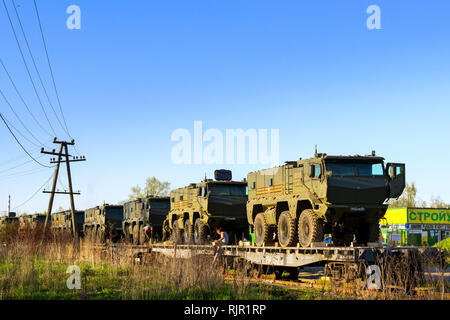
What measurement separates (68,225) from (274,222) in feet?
106

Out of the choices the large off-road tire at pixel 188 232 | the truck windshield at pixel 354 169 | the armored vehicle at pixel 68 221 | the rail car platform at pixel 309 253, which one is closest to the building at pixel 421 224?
the large off-road tire at pixel 188 232

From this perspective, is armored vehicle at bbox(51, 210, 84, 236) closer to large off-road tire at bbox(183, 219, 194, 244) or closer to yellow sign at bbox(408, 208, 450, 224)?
large off-road tire at bbox(183, 219, 194, 244)

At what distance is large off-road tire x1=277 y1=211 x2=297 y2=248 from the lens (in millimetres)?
16844

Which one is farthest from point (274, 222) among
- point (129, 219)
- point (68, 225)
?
point (68, 225)

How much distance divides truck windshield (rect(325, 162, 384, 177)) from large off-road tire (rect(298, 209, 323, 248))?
1.40 m

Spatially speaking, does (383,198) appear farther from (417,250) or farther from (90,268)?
(90,268)

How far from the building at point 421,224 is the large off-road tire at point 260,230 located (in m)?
27.9

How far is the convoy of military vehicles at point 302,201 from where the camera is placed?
606 inches

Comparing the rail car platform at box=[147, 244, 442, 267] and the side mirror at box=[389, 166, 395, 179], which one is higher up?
the side mirror at box=[389, 166, 395, 179]

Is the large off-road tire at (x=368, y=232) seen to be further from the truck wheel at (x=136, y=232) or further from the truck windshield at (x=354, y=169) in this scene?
the truck wheel at (x=136, y=232)

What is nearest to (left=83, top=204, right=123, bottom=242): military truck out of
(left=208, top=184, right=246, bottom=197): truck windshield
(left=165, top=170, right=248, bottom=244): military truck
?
(left=165, top=170, right=248, bottom=244): military truck

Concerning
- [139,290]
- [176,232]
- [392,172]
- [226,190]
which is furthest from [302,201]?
[176,232]

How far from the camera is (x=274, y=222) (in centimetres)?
1805

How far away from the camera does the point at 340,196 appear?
15273 millimetres
